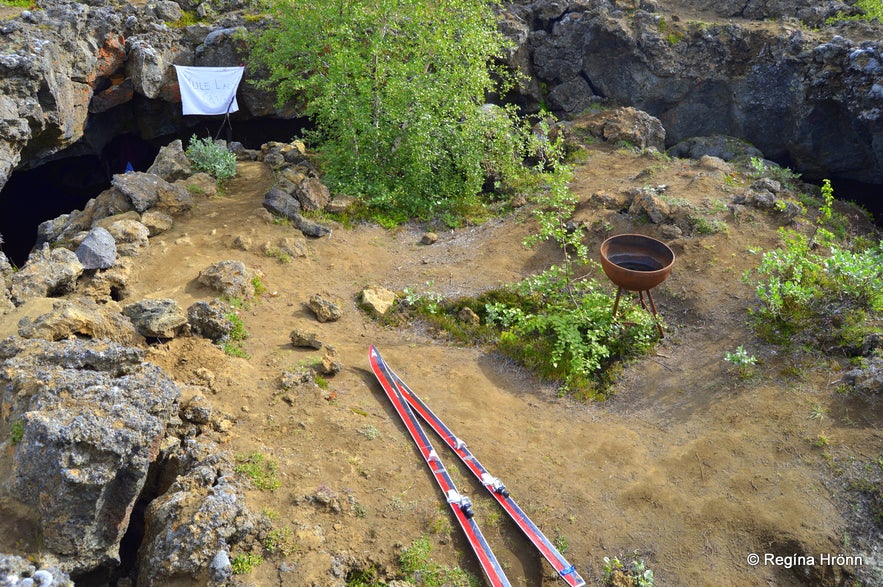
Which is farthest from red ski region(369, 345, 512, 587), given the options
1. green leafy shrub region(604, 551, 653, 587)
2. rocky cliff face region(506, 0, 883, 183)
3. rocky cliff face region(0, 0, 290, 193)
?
rocky cliff face region(506, 0, 883, 183)

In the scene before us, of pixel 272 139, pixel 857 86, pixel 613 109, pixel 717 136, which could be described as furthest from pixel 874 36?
pixel 272 139

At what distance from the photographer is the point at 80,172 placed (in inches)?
719

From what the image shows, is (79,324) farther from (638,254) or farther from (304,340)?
(638,254)

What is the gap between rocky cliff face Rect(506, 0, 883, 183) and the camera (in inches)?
589

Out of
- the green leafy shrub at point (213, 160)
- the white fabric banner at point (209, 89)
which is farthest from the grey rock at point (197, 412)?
the white fabric banner at point (209, 89)

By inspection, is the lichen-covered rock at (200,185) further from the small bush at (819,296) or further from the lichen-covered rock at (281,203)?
the small bush at (819,296)

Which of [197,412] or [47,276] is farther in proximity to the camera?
[47,276]

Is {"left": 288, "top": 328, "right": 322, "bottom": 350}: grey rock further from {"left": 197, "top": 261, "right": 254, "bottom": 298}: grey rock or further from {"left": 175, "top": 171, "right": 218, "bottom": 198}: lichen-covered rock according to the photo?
{"left": 175, "top": 171, "right": 218, "bottom": 198}: lichen-covered rock

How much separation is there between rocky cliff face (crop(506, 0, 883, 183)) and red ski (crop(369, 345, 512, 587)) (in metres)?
13.4

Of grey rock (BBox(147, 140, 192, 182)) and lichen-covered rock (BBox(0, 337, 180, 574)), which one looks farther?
grey rock (BBox(147, 140, 192, 182))

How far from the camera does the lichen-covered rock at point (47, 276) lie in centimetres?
812

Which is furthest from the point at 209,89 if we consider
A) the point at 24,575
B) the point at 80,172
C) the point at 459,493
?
the point at 24,575

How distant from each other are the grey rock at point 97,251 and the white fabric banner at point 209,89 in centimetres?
624

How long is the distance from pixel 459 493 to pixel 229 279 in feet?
15.9
